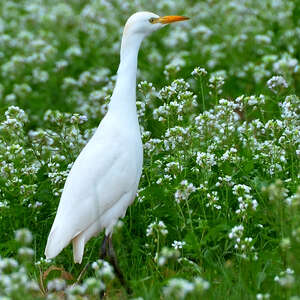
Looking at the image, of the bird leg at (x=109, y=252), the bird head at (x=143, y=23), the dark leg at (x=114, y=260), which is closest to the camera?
the dark leg at (x=114, y=260)

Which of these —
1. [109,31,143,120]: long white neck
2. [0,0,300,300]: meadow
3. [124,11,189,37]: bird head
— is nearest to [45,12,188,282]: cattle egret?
[109,31,143,120]: long white neck

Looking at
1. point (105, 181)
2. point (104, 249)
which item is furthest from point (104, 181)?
point (104, 249)

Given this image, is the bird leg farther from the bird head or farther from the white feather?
the bird head

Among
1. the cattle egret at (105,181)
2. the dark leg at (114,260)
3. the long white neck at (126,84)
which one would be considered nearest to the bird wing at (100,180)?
the cattle egret at (105,181)

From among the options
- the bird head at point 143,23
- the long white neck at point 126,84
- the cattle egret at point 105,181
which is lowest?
the cattle egret at point 105,181

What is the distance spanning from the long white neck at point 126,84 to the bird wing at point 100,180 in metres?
0.14

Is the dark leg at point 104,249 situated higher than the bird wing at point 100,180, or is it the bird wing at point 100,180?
the bird wing at point 100,180

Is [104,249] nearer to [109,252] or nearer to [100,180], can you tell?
[109,252]

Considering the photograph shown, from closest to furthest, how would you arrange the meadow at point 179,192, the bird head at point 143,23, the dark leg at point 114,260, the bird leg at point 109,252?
the meadow at point 179,192 → the dark leg at point 114,260 → the bird leg at point 109,252 → the bird head at point 143,23

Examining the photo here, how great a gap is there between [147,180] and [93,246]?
0.65m

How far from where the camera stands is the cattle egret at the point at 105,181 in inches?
197

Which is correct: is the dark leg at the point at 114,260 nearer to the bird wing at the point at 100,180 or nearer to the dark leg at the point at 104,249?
the dark leg at the point at 104,249

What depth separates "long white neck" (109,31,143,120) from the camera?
5.18 metres

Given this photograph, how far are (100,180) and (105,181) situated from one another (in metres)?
0.03
